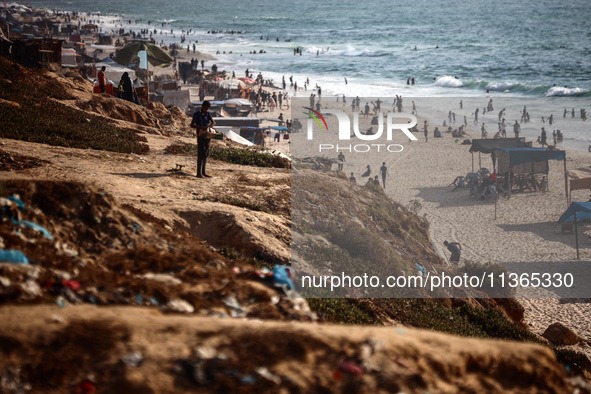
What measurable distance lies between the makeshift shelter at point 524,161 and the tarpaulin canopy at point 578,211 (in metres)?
0.43

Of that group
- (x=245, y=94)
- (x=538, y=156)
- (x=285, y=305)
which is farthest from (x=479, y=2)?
(x=285, y=305)

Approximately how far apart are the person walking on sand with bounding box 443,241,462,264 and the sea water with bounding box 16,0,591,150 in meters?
21.1

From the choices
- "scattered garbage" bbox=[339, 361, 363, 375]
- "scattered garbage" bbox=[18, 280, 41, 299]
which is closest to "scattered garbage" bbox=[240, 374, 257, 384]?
"scattered garbage" bbox=[339, 361, 363, 375]

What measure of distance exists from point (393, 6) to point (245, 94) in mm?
125855

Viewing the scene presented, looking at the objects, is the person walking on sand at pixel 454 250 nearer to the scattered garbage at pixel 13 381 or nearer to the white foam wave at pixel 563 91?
the scattered garbage at pixel 13 381

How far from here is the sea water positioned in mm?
52688

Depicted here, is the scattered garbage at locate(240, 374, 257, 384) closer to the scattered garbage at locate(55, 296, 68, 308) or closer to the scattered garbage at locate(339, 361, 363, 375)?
the scattered garbage at locate(339, 361, 363, 375)

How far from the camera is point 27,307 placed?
382cm

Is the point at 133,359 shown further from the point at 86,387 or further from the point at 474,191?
the point at 474,191

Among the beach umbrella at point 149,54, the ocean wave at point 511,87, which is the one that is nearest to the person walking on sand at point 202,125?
the beach umbrella at point 149,54

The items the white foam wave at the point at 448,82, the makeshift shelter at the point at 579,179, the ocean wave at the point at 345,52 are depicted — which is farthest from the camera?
the ocean wave at the point at 345,52

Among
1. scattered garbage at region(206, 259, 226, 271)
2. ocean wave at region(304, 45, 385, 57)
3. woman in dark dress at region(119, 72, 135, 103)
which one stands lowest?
scattered garbage at region(206, 259, 226, 271)

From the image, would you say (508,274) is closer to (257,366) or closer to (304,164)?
(304,164)

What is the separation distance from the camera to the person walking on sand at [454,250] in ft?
37.6
